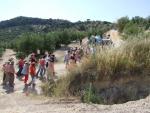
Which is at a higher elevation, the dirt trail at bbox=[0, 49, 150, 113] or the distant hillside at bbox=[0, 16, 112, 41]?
the dirt trail at bbox=[0, 49, 150, 113]

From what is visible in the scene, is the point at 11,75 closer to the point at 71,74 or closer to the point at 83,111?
the point at 71,74

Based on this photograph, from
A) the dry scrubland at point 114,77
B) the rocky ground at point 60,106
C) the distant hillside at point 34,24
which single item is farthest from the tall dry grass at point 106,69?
the distant hillside at point 34,24

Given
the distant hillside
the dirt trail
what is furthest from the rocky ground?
the distant hillside

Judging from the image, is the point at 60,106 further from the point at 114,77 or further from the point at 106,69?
the point at 114,77

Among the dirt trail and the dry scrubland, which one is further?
the dry scrubland

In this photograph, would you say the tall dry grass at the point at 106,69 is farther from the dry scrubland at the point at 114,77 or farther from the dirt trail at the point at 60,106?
the dirt trail at the point at 60,106

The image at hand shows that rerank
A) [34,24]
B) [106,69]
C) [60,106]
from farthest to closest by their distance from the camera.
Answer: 1. [34,24]
2. [106,69]
3. [60,106]

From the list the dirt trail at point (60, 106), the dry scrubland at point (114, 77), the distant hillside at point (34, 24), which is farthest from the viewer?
the distant hillside at point (34, 24)

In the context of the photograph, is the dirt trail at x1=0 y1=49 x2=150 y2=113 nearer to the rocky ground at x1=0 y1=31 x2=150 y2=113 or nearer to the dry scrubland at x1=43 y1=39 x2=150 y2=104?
the rocky ground at x1=0 y1=31 x2=150 y2=113

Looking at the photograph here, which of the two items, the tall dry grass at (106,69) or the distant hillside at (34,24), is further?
the distant hillside at (34,24)

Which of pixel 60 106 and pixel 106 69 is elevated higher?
pixel 106 69

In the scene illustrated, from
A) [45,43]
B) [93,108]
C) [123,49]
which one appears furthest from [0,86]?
[45,43]

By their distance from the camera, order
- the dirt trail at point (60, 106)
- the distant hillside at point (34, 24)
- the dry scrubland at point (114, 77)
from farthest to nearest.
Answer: the distant hillside at point (34, 24)
the dry scrubland at point (114, 77)
the dirt trail at point (60, 106)

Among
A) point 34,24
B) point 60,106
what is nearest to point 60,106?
point 60,106
